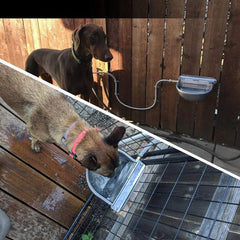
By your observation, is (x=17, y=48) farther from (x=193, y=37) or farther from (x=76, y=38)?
(x=193, y=37)

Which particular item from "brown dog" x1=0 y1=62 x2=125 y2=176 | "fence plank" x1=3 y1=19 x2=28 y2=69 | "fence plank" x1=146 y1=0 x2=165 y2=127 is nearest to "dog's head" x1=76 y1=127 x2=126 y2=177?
"brown dog" x1=0 y1=62 x2=125 y2=176

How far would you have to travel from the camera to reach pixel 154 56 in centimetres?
60

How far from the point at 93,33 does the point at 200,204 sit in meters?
0.70

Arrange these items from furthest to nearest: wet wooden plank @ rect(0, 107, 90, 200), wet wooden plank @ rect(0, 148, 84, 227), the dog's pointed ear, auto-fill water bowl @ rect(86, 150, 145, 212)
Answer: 1. wet wooden plank @ rect(0, 148, 84, 227)
2. wet wooden plank @ rect(0, 107, 90, 200)
3. auto-fill water bowl @ rect(86, 150, 145, 212)
4. the dog's pointed ear

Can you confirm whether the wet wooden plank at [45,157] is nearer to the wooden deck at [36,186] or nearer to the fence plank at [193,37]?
the wooden deck at [36,186]

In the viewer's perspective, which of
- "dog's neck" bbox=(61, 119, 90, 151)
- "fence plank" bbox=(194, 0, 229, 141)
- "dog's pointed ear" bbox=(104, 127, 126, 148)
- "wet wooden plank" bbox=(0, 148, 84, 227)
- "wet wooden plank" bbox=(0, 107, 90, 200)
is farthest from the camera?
"wet wooden plank" bbox=(0, 148, 84, 227)

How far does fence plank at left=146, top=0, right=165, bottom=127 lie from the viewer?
534mm

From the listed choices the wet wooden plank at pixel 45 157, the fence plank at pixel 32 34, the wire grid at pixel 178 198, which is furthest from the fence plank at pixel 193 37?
the wet wooden plank at pixel 45 157

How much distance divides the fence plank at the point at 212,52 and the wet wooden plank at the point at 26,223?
125cm

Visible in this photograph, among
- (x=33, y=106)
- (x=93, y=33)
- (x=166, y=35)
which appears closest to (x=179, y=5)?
(x=166, y=35)

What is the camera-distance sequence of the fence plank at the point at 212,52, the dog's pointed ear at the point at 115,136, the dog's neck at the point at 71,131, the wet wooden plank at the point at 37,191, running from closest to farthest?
the fence plank at the point at 212,52, the dog's pointed ear at the point at 115,136, the dog's neck at the point at 71,131, the wet wooden plank at the point at 37,191

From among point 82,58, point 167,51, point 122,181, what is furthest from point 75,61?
point 122,181

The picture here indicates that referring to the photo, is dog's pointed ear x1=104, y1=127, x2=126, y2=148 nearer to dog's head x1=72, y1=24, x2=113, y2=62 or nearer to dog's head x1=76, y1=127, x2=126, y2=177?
dog's head x1=76, y1=127, x2=126, y2=177

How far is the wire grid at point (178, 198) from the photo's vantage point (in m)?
0.77
